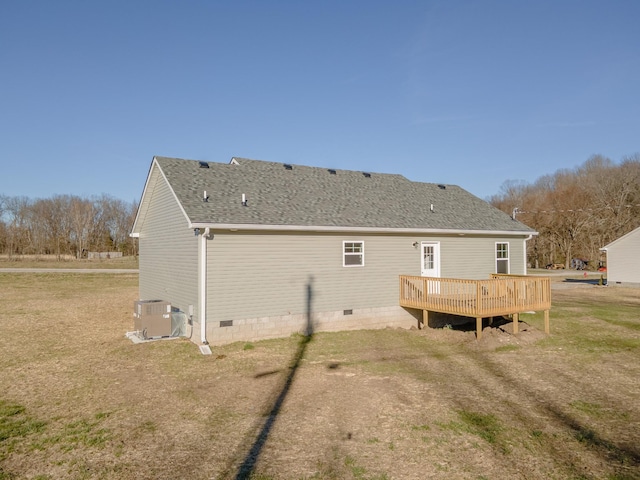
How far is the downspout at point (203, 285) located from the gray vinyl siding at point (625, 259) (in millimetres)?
28385

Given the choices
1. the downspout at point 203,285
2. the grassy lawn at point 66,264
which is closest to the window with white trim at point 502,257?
the downspout at point 203,285

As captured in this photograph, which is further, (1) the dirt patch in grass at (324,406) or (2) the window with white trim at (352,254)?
(2) the window with white trim at (352,254)

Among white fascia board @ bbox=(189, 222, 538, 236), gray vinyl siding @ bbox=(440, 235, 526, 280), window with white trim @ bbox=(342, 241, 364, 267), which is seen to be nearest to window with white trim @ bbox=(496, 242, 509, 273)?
gray vinyl siding @ bbox=(440, 235, 526, 280)

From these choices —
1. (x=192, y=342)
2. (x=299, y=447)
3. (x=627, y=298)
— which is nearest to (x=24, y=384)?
(x=192, y=342)

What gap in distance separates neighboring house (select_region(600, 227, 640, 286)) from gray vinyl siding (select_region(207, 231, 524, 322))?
1923 cm

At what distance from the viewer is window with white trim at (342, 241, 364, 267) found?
13.7m

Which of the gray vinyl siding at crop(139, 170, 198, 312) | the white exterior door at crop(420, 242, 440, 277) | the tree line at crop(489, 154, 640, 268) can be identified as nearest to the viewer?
the gray vinyl siding at crop(139, 170, 198, 312)

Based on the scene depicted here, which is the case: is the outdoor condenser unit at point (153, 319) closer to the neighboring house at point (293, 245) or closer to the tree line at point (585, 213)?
the neighboring house at point (293, 245)

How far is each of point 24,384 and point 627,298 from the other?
26.6m

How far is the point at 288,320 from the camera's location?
12547 mm

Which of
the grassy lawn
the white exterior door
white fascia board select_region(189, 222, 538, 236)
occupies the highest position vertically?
white fascia board select_region(189, 222, 538, 236)

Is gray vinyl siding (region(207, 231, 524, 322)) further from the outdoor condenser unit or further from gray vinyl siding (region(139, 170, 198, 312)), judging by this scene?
the outdoor condenser unit

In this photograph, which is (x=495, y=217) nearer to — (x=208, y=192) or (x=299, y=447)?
(x=208, y=192)

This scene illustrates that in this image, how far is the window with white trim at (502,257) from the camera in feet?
56.8
